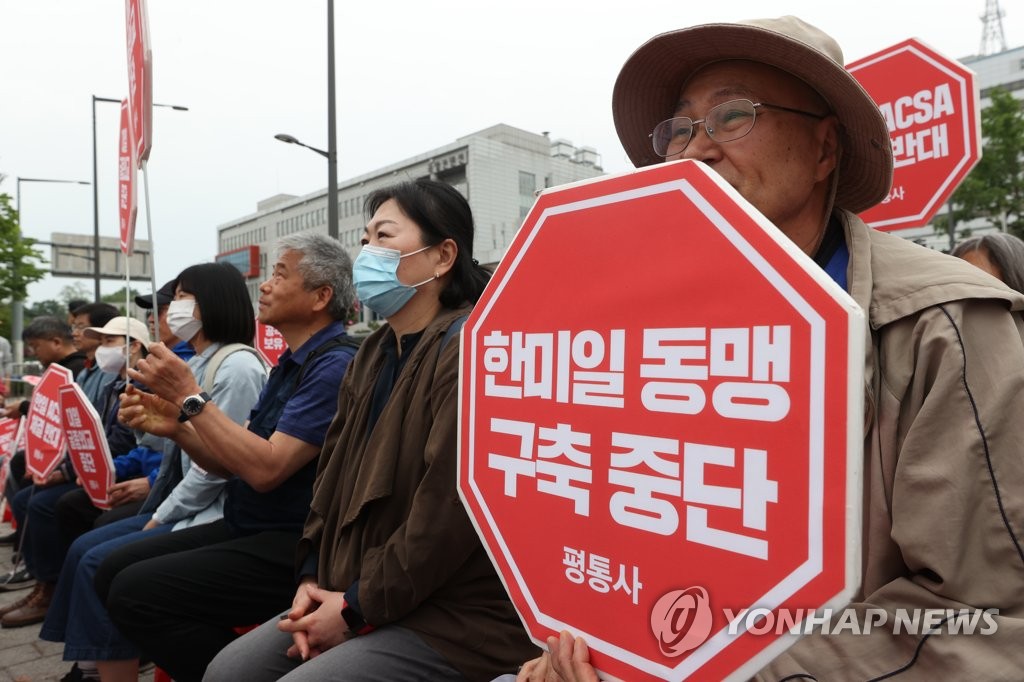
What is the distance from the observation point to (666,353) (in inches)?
35.4

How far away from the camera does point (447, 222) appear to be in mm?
2486

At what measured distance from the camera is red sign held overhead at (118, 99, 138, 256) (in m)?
2.86

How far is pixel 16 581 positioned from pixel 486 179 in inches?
2045

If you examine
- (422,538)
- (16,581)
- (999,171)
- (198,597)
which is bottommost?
(16,581)

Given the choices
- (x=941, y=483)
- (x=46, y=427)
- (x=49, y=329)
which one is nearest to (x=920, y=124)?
(x=941, y=483)

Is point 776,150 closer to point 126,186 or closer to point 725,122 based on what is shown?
point 725,122

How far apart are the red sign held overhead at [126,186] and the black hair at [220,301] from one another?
0.44 meters

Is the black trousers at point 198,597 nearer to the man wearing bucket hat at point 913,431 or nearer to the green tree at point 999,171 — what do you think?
the man wearing bucket hat at point 913,431

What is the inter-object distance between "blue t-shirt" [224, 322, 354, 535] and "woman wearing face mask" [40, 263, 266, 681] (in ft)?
1.19

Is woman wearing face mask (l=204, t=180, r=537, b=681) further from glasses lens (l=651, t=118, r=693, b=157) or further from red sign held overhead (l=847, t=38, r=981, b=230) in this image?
red sign held overhead (l=847, t=38, r=981, b=230)

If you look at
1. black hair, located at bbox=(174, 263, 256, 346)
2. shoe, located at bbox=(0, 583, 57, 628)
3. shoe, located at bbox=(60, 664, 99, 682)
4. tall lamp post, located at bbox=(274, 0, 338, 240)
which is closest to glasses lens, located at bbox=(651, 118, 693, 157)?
black hair, located at bbox=(174, 263, 256, 346)

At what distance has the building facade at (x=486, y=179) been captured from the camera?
5481 cm

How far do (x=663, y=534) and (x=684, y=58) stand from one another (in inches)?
41.7

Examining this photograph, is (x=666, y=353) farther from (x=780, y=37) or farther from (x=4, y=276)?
(x=4, y=276)
